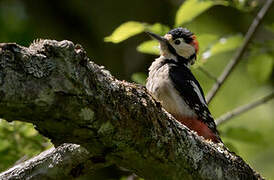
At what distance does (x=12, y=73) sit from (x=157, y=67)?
3566 millimetres

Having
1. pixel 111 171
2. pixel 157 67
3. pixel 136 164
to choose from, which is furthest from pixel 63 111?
pixel 111 171

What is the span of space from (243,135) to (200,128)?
501 millimetres

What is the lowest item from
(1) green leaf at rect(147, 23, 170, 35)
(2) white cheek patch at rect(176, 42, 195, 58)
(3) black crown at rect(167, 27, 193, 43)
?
(1) green leaf at rect(147, 23, 170, 35)

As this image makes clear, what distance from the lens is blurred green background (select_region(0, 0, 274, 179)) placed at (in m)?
4.48

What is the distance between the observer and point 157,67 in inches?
221

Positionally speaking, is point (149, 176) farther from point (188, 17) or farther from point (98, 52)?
point (98, 52)

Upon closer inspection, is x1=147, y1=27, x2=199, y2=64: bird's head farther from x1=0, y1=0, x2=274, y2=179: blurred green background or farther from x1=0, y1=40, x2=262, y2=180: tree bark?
x1=0, y1=40, x2=262, y2=180: tree bark

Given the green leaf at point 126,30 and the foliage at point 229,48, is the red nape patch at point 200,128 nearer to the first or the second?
the foliage at point 229,48

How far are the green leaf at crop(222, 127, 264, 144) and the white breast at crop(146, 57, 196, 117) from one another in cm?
40

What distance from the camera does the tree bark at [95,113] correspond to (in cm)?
216

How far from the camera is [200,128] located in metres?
4.88

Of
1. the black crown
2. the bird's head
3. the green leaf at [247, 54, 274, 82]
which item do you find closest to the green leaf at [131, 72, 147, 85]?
the bird's head

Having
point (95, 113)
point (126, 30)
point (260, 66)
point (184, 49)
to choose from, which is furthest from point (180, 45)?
point (95, 113)

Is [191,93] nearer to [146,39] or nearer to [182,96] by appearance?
[182,96]
